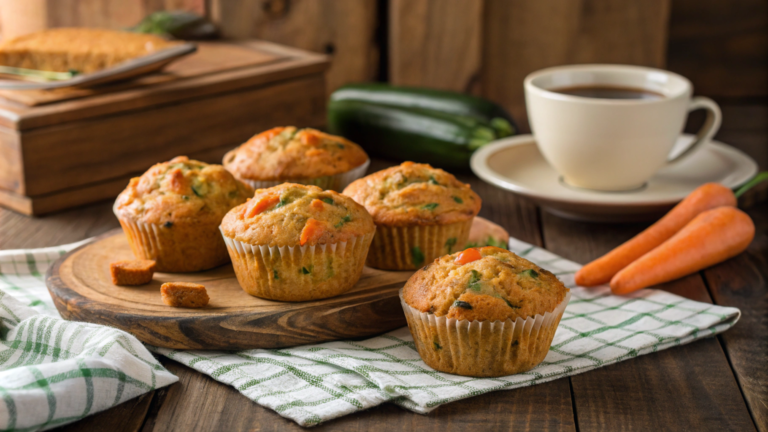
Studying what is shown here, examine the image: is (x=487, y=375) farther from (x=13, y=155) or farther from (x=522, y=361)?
(x=13, y=155)

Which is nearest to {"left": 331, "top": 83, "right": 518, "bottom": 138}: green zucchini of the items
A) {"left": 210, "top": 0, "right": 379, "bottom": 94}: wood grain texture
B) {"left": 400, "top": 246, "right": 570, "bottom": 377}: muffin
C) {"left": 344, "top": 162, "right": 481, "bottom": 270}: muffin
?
{"left": 210, "top": 0, "right": 379, "bottom": 94}: wood grain texture

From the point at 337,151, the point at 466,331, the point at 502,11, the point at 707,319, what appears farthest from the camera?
the point at 502,11

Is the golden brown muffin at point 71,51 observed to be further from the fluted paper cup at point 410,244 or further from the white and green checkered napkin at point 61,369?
the fluted paper cup at point 410,244

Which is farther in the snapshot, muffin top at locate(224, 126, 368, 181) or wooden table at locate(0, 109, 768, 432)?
muffin top at locate(224, 126, 368, 181)

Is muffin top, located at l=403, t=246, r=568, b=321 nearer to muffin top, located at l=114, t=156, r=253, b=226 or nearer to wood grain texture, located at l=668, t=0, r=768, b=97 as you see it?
muffin top, located at l=114, t=156, r=253, b=226

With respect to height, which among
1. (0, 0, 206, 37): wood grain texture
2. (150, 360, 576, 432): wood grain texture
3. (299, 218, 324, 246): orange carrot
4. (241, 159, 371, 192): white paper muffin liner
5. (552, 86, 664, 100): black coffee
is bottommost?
(150, 360, 576, 432): wood grain texture

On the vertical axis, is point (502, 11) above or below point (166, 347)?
above

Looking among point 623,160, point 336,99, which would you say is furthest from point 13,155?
point 623,160
